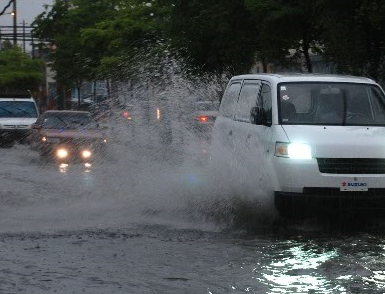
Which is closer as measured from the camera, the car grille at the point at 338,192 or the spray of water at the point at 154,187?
the car grille at the point at 338,192

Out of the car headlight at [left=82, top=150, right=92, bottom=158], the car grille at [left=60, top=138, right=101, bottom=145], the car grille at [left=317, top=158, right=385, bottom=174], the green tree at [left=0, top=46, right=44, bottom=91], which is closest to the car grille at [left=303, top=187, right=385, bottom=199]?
the car grille at [left=317, top=158, right=385, bottom=174]

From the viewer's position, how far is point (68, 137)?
87.6 feet

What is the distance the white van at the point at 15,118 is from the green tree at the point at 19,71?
1443 inches

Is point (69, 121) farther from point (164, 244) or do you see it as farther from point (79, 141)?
point (164, 244)

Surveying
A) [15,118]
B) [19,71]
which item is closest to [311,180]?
[15,118]

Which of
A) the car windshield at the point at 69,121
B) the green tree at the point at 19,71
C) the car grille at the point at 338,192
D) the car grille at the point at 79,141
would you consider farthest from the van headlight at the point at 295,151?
the green tree at the point at 19,71

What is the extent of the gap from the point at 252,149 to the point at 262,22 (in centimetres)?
1474

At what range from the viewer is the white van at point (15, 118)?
39.1 metres

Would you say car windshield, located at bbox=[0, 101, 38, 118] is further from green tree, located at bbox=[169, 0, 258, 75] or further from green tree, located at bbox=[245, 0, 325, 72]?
green tree, located at bbox=[245, 0, 325, 72]

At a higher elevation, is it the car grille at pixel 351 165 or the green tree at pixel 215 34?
the green tree at pixel 215 34

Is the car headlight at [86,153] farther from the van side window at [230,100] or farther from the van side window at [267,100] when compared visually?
the van side window at [267,100]

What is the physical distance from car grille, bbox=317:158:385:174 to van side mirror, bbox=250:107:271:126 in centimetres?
103

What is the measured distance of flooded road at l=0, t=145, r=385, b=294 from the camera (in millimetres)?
8695

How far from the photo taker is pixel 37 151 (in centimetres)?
2795
